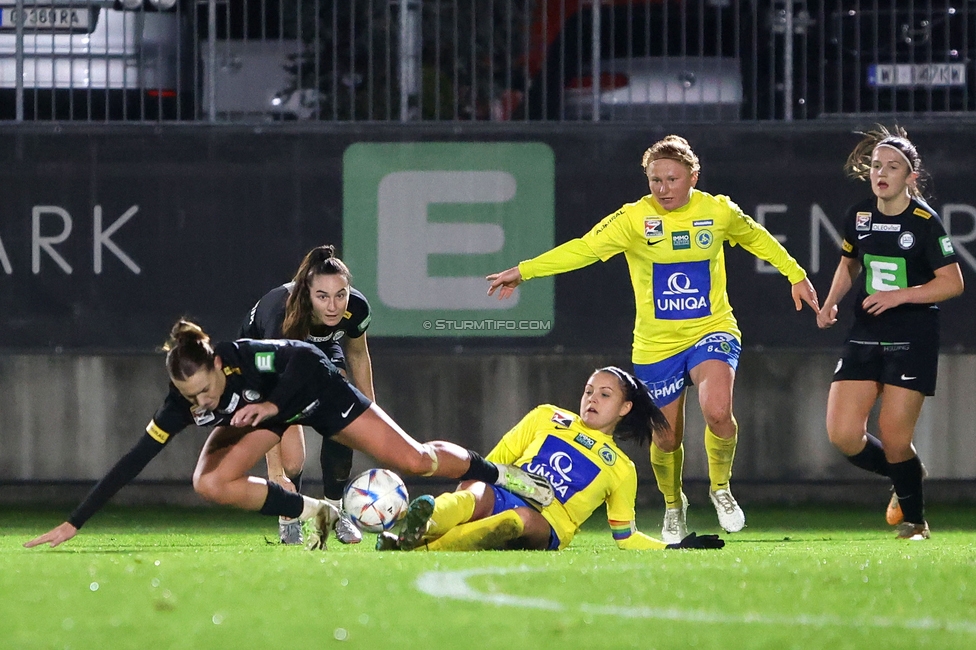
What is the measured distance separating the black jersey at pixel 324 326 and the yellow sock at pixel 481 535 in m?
1.67

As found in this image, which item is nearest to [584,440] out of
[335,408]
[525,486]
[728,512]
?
[525,486]

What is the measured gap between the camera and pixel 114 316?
10703 mm

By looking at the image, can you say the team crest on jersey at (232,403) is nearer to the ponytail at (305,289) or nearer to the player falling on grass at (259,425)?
the player falling on grass at (259,425)

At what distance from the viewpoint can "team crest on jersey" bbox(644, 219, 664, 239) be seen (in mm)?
8648

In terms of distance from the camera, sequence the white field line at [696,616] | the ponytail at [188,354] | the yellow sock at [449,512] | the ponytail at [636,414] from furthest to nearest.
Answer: the ponytail at [636,414], the yellow sock at [449,512], the ponytail at [188,354], the white field line at [696,616]

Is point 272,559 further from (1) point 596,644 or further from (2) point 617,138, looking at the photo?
(2) point 617,138

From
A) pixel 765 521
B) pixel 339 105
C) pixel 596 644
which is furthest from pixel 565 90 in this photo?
pixel 596 644

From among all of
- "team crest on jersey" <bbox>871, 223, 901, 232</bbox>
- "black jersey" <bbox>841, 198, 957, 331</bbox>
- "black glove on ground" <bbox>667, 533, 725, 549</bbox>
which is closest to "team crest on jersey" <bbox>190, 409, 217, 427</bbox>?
"black glove on ground" <bbox>667, 533, 725, 549</bbox>

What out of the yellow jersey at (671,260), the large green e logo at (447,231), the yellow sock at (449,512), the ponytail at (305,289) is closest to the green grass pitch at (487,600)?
the yellow sock at (449,512)

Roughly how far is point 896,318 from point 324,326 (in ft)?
10.1

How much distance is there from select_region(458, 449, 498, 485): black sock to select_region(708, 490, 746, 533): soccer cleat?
1.71 m

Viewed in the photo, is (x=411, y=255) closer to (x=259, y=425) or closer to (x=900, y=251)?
(x=900, y=251)

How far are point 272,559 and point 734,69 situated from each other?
5.91m

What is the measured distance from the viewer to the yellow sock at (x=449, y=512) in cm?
705
